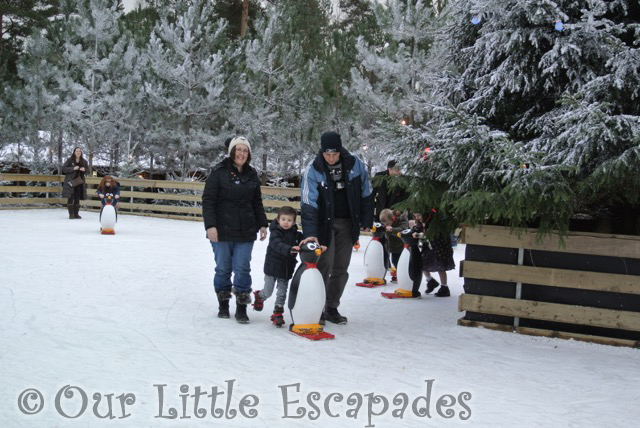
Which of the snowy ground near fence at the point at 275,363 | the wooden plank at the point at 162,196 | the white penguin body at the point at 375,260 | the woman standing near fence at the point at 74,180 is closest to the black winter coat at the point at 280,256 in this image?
the snowy ground near fence at the point at 275,363

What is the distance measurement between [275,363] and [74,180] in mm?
14156

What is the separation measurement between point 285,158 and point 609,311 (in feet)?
67.3

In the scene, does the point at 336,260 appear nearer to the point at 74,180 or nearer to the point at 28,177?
the point at 74,180

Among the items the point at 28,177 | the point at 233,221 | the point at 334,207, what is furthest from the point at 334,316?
the point at 28,177

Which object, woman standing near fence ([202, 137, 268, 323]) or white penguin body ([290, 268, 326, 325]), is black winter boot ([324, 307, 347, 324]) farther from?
woman standing near fence ([202, 137, 268, 323])

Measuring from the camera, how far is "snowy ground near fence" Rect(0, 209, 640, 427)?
13.9 ft

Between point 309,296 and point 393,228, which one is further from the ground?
point 393,228

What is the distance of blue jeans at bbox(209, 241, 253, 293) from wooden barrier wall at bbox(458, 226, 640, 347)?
6.91 feet

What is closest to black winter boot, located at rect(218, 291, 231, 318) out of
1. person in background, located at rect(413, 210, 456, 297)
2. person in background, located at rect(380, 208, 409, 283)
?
person in background, located at rect(413, 210, 456, 297)

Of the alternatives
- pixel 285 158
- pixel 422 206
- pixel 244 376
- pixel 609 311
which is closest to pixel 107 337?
pixel 244 376

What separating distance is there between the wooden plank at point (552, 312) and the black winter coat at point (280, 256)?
1716 mm

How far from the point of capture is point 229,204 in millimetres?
6801

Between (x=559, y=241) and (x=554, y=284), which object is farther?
(x=554, y=284)

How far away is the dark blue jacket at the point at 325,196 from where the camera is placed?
6.65 meters
